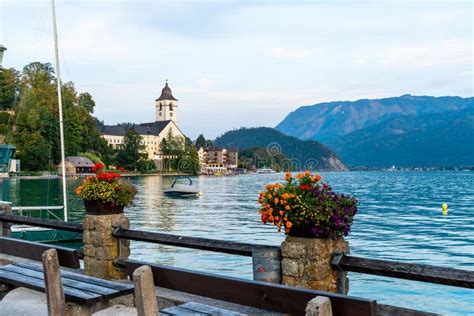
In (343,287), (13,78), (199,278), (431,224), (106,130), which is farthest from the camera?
(106,130)

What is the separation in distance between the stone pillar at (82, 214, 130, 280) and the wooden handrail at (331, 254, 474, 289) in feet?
12.8

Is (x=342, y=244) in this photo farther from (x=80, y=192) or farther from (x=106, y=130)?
(x=106, y=130)

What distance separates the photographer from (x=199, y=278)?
165 inches

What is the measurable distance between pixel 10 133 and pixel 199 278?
11467 centimetres

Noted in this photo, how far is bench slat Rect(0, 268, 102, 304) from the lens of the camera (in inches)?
175

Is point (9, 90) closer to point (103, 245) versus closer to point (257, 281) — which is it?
point (103, 245)

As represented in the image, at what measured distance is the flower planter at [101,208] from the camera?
8.23m

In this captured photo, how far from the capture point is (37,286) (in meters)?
5.11

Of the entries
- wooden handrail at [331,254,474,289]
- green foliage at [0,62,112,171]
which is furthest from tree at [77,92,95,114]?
wooden handrail at [331,254,474,289]

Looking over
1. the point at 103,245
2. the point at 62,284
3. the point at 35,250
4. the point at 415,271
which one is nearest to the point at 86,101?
the point at 103,245

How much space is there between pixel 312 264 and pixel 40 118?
4212 inches

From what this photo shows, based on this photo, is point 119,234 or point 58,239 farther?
point 58,239

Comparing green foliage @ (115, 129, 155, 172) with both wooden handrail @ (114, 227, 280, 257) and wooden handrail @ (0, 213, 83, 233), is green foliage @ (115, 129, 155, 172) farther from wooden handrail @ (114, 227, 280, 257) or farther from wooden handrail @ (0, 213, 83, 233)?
wooden handrail @ (114, 227, 280, 257)

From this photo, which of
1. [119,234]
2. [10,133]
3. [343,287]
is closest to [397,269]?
[343,287]
